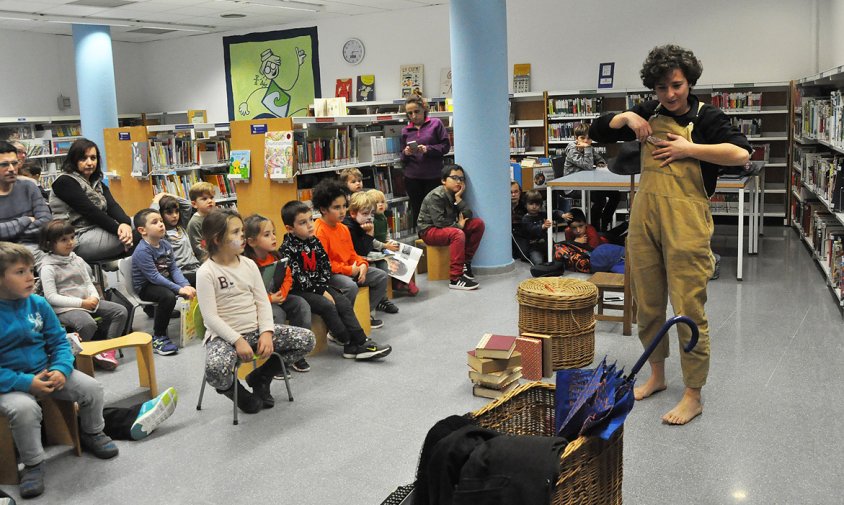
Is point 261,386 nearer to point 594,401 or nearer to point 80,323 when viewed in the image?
point 80,323

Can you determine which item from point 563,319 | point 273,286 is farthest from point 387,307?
point 563,319

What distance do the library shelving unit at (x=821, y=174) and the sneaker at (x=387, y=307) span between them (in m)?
3.27

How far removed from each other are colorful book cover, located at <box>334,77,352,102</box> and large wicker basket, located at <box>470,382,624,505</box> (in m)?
11.4

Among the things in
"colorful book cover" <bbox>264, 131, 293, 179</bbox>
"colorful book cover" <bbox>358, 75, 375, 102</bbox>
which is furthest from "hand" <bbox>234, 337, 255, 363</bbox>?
"colorful book cover" <bbox>358, 75, 375, 102</bbox>

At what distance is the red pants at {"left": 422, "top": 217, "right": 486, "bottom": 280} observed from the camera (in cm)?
671

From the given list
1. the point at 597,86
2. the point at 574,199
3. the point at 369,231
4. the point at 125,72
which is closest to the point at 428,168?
the point at 369,231

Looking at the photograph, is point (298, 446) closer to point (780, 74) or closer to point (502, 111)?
point (502, 111)

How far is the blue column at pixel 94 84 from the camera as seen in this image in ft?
Result: 39.0

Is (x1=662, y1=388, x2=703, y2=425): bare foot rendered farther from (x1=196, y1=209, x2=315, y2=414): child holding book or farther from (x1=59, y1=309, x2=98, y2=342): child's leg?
(x1=59, y1=309, x2=98, y2=342): child's leg

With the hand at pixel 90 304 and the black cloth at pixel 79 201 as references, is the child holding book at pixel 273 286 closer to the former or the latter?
the hand at pixel 90 304

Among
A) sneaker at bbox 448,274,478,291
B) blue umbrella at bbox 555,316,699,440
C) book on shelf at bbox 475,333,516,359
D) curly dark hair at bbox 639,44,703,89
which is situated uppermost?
curly dark hair at bbox 639,44,703,89

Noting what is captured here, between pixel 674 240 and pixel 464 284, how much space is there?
11.0 ft

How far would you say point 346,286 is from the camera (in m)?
5.06

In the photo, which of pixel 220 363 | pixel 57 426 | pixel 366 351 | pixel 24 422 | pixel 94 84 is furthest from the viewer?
pixel 94 84
